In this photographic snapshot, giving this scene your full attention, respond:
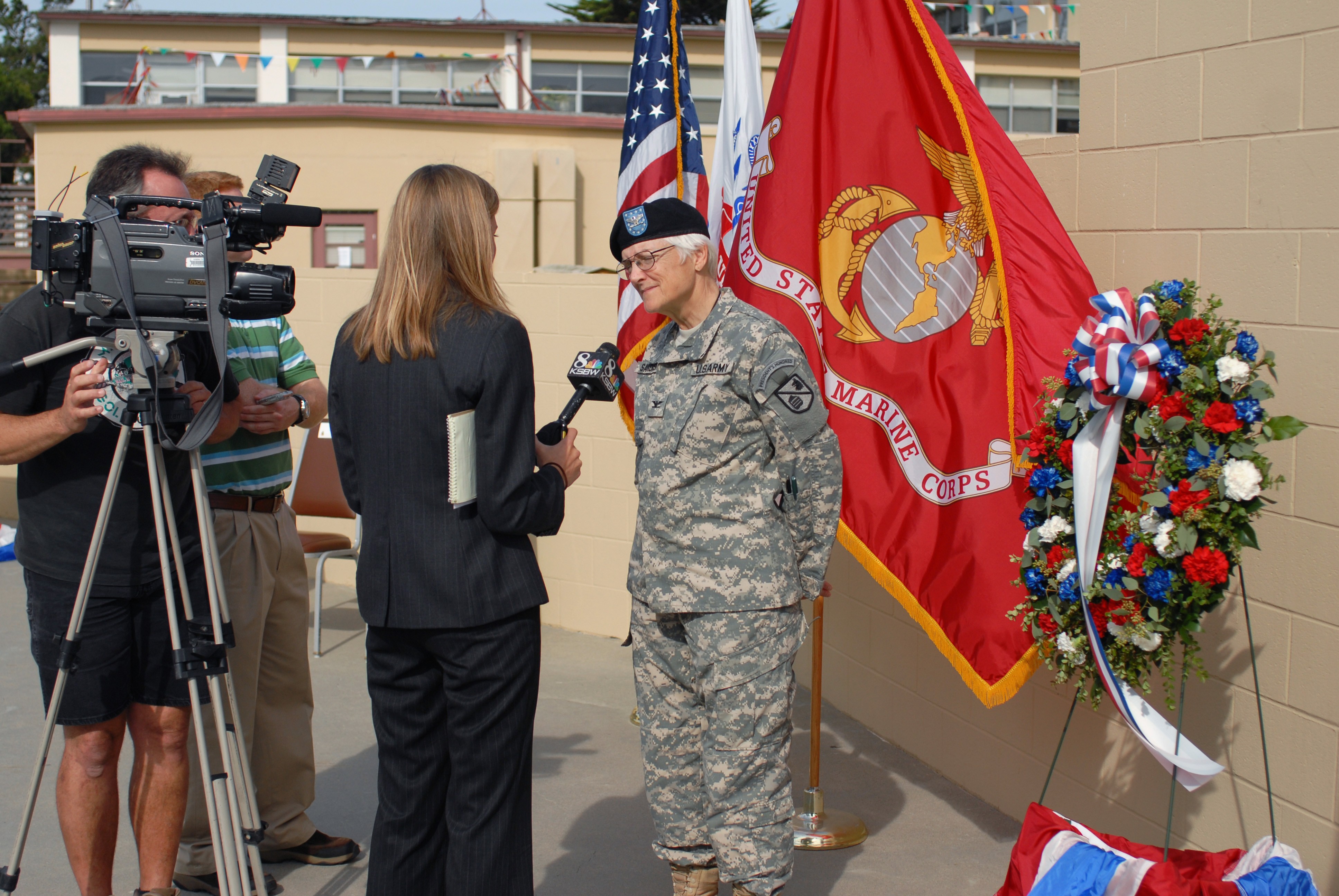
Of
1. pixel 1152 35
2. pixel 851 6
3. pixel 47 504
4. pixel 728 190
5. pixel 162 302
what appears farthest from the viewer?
pixel 728 190

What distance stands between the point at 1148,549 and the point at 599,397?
48.2 inches

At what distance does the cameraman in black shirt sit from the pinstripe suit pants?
0.55m

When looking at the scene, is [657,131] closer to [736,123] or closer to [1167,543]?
[736,123]

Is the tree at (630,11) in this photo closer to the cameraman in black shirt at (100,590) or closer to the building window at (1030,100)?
the building window at (1030,100)

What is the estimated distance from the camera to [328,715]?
450cm

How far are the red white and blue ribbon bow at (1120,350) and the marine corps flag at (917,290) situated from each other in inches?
17.3

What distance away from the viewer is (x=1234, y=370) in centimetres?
227

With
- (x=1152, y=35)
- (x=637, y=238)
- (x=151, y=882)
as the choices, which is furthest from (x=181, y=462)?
(x=1152, y=35)

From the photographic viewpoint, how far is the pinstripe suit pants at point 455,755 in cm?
238

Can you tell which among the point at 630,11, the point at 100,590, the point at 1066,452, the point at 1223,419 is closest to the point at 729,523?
the point at 1066,452

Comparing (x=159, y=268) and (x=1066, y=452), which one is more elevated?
(x=159, y=268)

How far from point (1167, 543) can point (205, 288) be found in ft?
6.76

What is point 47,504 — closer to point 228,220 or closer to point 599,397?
point 228,220

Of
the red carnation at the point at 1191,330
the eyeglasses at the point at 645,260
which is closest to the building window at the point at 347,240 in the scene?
the eyeglasses at the point at 645,260
